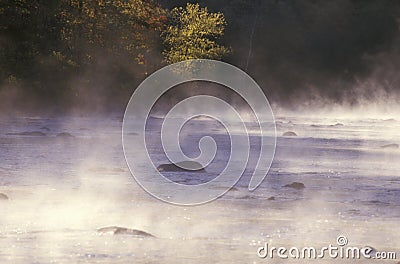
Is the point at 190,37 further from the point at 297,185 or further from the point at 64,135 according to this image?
Result: the point at 297,185

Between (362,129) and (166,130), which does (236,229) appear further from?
(362,129)

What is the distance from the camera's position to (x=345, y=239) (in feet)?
52.2

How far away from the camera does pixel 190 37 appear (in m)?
61.6

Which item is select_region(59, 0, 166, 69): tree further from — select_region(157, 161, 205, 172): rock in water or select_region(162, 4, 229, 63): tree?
select_region(157, 161, 205, 172): rock in water

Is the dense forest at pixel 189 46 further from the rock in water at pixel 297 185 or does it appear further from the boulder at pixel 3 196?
the boulder at pixel 3 196

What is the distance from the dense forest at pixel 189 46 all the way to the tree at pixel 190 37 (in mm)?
69

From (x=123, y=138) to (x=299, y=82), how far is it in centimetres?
3949

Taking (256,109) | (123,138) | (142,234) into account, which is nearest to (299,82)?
(256,109)

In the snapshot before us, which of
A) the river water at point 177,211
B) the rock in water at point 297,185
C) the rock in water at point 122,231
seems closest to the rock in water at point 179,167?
the river water at point 177,211

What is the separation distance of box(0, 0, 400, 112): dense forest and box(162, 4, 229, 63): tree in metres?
0.07

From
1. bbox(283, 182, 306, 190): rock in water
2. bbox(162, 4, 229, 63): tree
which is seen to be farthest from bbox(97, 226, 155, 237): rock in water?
bbox(162, 4, 229, 63): tree

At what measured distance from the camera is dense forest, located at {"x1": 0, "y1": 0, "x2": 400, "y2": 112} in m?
49.8

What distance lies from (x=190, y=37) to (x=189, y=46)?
56 cm

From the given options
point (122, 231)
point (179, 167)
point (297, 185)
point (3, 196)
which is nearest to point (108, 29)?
point (179, 167)
